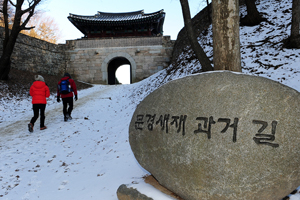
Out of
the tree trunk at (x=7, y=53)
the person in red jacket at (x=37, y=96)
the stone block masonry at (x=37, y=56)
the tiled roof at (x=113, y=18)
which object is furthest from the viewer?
the tiled roof at (x=113, y=18)

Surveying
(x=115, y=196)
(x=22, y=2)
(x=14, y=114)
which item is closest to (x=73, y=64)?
(x=22, y=2)

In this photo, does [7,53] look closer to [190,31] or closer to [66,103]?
[66,103]

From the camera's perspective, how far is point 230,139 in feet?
5.87

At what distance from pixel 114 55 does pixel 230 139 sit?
64.0 feet

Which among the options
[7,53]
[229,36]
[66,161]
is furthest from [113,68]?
[229,36]

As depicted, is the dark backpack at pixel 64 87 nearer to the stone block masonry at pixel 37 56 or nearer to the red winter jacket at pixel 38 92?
the red winter jacket at pixel 38 92

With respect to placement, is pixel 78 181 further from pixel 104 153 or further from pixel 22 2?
pixel 22 2

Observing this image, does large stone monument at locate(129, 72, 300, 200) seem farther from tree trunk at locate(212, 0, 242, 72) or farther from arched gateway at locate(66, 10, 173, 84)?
arched gateway at locate(66, 10, 173, 84)

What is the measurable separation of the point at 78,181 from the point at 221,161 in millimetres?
2365

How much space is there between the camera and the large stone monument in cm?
171

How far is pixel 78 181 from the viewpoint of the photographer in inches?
123

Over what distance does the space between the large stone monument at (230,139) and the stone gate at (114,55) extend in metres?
17.9

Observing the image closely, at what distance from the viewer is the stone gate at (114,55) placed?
19.6 meters

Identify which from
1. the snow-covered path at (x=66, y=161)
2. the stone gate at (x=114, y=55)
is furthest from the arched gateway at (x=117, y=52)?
the snow-covered path at (x=66, y=161)
